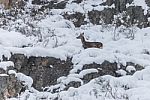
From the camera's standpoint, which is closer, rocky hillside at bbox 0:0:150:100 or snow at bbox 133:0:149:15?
rocky hillside at bbox 0:0:150:100

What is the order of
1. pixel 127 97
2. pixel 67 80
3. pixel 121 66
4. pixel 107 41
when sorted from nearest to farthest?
1. pixel 127 97
2. pixel 67 80
3. pixel 121 66
4. pixel 107 41

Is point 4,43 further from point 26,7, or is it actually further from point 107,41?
point 26,7

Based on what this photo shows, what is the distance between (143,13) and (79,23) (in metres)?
2.02

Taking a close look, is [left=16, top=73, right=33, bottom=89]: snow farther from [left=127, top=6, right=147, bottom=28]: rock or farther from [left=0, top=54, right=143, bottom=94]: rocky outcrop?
[left=127, top=6, right=147, bottom=28]: rock

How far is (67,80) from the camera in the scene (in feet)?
26.3

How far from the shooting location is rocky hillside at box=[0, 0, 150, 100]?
7602mm

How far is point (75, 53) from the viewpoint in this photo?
9328mm

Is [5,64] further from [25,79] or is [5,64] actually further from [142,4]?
[142,4]

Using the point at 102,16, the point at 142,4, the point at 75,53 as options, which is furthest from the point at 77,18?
the point at 75,53

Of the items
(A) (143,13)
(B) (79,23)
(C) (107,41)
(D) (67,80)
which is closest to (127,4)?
(A) (143,13)

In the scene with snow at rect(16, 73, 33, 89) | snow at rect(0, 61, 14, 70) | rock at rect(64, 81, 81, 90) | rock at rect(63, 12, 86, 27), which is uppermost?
rock at rect(63, 12, 86, 27)

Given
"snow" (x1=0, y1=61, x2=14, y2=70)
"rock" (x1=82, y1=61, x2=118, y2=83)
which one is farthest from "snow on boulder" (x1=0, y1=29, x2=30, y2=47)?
"rock" (x1=82, y1=61, x2=118, y2=83)

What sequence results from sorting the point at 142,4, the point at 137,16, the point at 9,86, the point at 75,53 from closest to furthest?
1. the point at 9,86
2. the point at 75,53
3. the point at 137,16
4. the point at 142,4

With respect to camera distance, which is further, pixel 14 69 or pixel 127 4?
pixel 127 4
